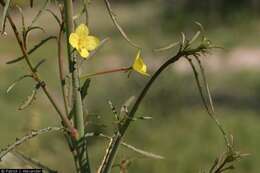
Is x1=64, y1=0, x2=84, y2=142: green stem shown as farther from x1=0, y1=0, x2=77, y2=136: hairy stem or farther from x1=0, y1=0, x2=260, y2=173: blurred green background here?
x1=0, y1=0, x2=260, y2=173: blurred green background

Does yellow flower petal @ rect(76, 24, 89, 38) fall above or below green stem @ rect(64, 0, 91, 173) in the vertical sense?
above

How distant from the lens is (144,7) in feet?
66.1

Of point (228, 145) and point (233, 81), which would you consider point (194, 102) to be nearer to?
point (233, 81)

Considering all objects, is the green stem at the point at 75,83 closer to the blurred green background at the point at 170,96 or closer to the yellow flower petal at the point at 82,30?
the yellow flower petal at the point at 82,30

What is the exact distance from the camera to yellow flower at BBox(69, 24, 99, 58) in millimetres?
1278

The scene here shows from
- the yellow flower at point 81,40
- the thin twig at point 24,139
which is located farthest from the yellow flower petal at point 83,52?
the thin twig at point 24,139

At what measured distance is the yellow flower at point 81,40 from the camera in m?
1.28

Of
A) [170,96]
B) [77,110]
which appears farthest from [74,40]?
[170,96]

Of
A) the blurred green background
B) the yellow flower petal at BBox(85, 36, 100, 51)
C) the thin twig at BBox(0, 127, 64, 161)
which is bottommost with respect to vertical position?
the blurred green background

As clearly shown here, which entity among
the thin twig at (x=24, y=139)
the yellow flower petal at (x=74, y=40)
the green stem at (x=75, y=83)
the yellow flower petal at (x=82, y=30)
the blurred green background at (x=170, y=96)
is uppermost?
the yellow flower petal at (x=82, y=30)

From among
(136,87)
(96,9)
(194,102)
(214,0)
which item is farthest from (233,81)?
(96,9)

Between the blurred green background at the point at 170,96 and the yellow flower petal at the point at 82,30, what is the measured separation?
0.27m

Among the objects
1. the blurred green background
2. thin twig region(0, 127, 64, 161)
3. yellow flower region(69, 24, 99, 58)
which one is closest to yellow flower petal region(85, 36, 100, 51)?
yellow flower region(69, 24, 99, 58)

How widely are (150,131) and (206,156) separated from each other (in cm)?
124
